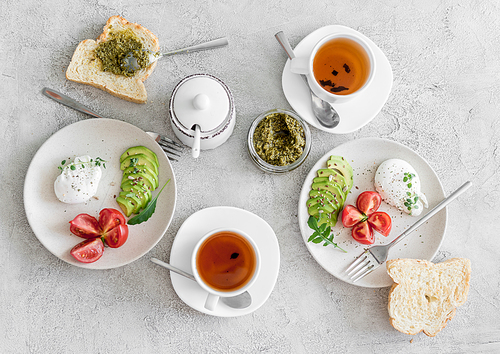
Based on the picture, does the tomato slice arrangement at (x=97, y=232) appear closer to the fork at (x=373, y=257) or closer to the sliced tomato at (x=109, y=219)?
the sliced tomato at (x=109, y=219)

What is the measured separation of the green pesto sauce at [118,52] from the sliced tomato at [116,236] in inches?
31.0

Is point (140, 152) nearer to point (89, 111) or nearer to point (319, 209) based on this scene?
point (89, 111)

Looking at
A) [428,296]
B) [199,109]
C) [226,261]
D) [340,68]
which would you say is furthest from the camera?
[428,296]

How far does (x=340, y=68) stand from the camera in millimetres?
1972

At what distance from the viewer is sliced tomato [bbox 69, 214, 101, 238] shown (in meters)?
1.87

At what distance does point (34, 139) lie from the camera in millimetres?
2080

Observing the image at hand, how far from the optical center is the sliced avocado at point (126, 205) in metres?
1.91

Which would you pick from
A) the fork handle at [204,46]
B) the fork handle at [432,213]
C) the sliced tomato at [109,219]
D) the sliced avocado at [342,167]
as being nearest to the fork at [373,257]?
the fork handle at [432,213]

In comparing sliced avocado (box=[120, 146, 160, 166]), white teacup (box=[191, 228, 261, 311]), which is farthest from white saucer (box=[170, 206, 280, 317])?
sliced avocado (box=[120, 146, 160, 166])

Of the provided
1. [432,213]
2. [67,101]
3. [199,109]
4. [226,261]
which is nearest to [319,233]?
[226,261]

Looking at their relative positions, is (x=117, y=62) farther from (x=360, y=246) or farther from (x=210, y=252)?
(x=360, y=246)

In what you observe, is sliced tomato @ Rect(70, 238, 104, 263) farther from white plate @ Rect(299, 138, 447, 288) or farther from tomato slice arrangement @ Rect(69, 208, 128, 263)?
white plate @ Rect(299, 138, 447, 288)

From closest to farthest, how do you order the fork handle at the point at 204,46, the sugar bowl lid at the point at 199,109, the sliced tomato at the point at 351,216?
the sugar bowl lid at the point at 199,109, the sliced tomato at the point at 351,216, the fork handle at the point at 204,46

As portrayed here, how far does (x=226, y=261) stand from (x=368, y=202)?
76 cm
